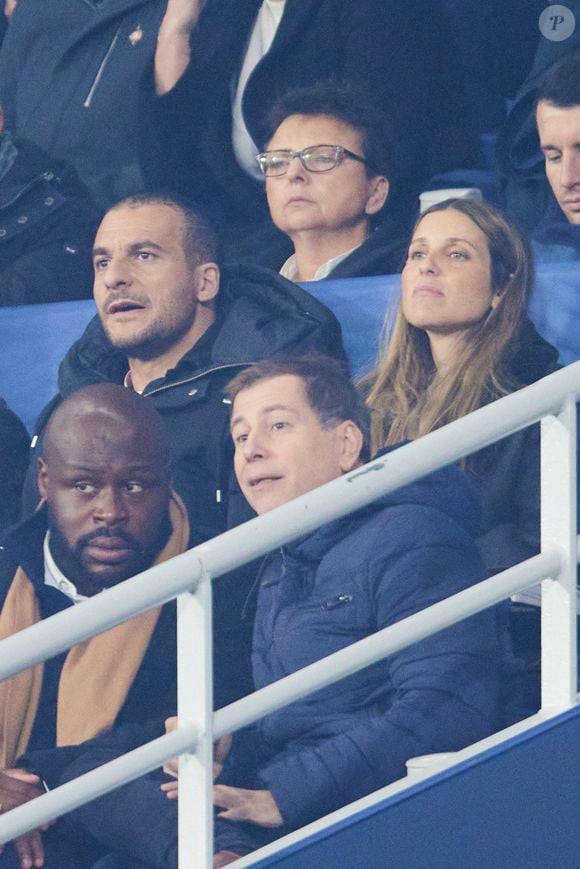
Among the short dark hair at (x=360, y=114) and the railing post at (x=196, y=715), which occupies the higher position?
the short dark hair at (x=360, y=114)

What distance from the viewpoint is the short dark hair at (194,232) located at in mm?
4105

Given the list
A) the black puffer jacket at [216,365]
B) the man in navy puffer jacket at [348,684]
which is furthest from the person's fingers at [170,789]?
the black puffer jacket at [216,365]

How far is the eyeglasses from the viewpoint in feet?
13.1

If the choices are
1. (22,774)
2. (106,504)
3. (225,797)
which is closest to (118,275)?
(106,504)

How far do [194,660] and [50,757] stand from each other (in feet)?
3.57

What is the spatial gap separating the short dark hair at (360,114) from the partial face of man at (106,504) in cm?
92

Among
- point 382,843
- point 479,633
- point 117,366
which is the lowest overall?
point 382,843

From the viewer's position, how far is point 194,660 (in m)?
2.10

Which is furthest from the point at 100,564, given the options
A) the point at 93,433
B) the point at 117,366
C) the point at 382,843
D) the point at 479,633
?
the point at 382,843

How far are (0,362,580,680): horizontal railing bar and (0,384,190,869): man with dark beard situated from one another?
1071mm

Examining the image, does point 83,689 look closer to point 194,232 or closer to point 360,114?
point 194,232

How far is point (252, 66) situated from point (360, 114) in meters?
0.50

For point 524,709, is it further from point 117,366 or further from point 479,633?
point 117,366

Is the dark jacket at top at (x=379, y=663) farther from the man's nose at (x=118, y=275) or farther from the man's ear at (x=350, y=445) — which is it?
the man's nose at (x=118, y=275)
